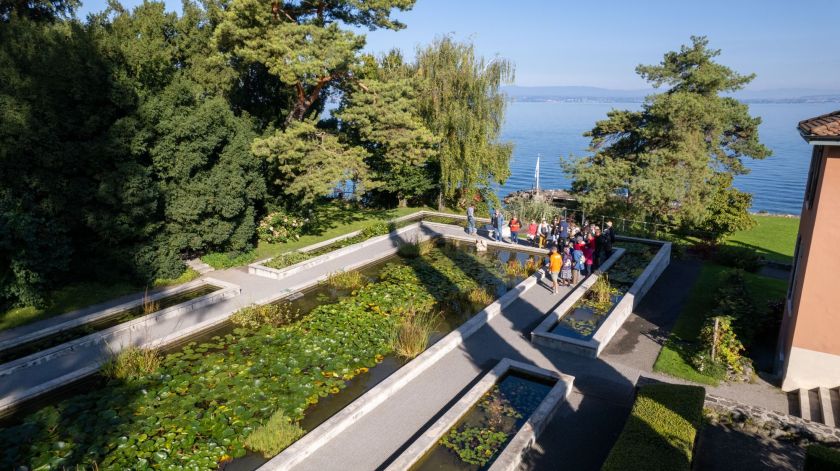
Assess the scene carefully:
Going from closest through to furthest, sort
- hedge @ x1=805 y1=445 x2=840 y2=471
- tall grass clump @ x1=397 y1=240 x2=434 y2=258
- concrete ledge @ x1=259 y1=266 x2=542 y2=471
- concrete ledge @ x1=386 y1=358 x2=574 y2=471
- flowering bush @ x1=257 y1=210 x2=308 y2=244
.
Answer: hedge @ x1=805 y1=445 x2=840 y2=471 → concrete ledge @ x1=386 y1=358 x2=574 y2=471 → concrete ledge @ x1=259 y1=266 x2=542 y2=471 → tall grass clump @ x1=397 y1=240 x2=434 y2=258 → flowering bush @ x1=257 y1=210 x2=308 y2=244

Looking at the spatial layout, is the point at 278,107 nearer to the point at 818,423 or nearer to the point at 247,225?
the point at 247,225

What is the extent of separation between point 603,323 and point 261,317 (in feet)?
28.8

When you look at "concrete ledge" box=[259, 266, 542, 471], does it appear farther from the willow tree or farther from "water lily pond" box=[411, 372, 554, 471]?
the willow tree

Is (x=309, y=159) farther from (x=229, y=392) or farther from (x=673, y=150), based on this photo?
(x=673, y=150)

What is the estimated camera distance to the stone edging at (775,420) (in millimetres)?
8078

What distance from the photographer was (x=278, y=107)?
907 inches

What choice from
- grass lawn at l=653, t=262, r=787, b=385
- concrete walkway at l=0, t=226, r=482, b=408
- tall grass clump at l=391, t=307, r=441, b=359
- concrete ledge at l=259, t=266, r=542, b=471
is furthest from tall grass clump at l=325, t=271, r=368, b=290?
grass lawn at l=653, t=262, r=787, b=385

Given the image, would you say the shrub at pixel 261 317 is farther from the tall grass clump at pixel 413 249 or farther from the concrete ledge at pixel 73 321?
the tall grass clump at pixel 413 249

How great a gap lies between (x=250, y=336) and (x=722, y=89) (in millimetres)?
26923

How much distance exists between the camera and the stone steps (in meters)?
8.79

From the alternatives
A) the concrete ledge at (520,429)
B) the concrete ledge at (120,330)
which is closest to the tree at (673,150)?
the concrete ledge at (520,429)

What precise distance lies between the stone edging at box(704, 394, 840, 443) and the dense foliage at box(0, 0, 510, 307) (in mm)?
13662

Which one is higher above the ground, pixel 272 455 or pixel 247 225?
pixel 247 225

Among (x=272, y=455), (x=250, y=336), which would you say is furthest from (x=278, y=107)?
(x=272, y=455)
